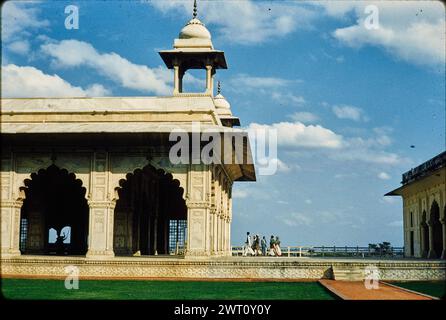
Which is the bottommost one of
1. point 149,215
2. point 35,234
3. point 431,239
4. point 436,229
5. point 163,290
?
point 163,290

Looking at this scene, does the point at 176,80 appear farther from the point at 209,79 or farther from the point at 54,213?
the point at 54,213

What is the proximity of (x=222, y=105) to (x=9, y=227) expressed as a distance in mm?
16342

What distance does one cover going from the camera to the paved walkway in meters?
11.4

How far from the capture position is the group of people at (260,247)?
2822 cm

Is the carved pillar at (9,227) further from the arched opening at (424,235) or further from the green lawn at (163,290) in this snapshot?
the arched opening at (424,235)

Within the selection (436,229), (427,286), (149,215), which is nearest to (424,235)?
(436,229)

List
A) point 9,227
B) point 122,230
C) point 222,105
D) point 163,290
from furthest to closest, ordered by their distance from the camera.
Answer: point 222,105 < point 122,230 < point 9,227 < point 163,290

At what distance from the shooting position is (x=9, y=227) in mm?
17406

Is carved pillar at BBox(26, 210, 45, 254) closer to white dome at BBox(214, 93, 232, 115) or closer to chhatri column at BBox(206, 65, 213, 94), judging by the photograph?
chhatri column at BBox(206, 65, 213, 94)

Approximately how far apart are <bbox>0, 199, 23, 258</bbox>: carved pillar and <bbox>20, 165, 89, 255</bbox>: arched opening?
196 cm

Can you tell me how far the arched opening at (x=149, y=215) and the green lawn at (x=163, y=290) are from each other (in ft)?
11.8
